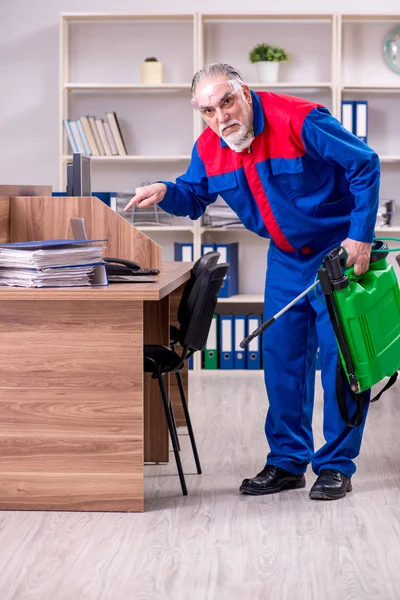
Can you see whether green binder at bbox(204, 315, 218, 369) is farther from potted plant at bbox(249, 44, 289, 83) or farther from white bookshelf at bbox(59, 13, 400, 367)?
potted plant at bbox(249, 44, 289, 83)

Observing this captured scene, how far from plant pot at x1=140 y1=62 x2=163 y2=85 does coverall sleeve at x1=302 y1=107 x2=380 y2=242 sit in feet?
9.78

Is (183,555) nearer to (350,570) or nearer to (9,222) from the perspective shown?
(350,570)

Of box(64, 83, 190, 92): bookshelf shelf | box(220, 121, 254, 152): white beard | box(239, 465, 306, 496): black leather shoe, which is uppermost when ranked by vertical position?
box(64, 83, 190, 92): bookshelf shelf

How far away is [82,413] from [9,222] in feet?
2.49

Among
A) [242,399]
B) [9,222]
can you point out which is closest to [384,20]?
[242,399]

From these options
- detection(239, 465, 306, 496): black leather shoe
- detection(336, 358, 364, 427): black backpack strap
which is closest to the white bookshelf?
detection(239, 465, 306, 496): black leather shoe

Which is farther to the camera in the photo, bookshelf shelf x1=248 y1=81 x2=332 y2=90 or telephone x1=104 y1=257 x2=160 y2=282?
bookshelf shelf x1=248 y1=81 x2=332 y2=90

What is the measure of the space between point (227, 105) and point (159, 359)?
0.82m

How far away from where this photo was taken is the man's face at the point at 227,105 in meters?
2.73

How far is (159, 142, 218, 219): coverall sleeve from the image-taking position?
9.80 feet

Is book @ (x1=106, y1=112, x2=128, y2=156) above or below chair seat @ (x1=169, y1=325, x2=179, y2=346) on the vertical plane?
above

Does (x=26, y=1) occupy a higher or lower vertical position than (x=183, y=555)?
higher

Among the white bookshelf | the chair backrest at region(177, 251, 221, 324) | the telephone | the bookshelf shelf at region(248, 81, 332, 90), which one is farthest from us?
the white bookshelf

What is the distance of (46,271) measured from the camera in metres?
2.61
